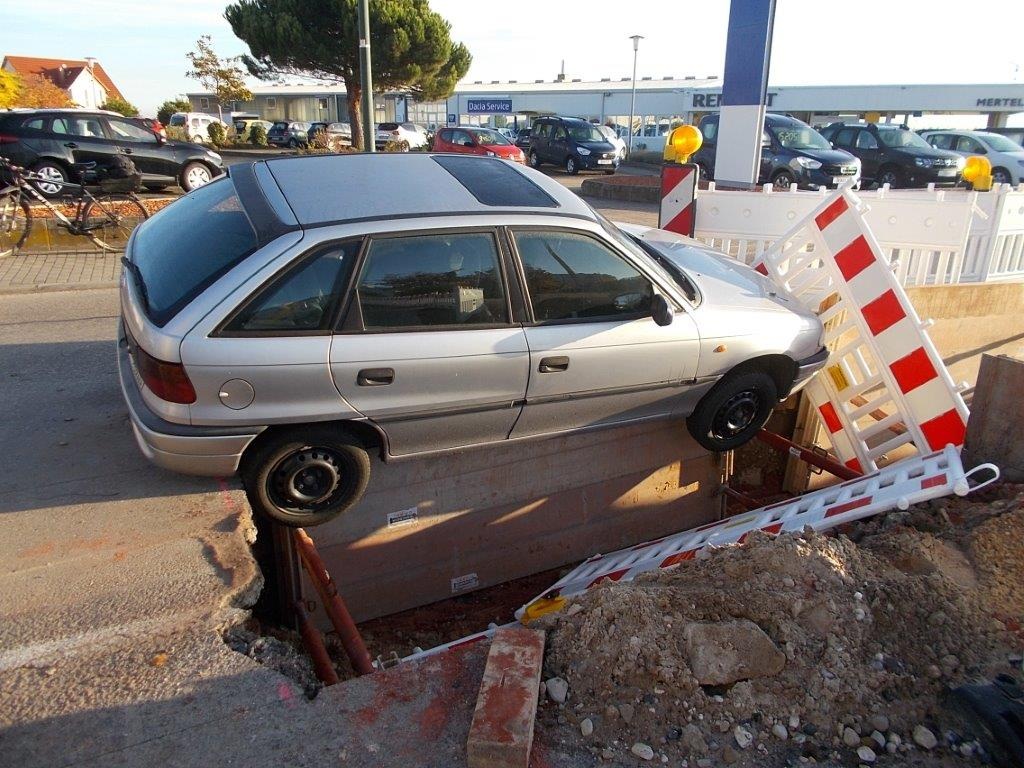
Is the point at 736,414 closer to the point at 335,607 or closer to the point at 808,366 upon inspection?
the point at 808,366

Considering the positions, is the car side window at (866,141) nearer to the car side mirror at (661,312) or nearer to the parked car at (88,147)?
the parked car at (88,147)

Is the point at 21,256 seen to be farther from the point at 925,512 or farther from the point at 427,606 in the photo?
the point at 925,512

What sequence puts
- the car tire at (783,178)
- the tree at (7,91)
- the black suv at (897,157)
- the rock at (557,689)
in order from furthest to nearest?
the tree at (7,91) → the black suv at (897,157) → the car tire at (783,178) → the rock at (557,689)

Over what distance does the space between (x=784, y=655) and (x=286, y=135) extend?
38.8 metres

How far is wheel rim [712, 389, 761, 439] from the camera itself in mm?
5246

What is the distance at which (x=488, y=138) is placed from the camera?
79.6ft

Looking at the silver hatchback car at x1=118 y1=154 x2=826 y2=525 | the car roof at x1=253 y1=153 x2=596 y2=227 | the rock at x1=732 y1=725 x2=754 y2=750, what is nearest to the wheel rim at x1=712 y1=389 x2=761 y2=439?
the silver hatchback car at x1=118 y1=154 x2=826 y2=525

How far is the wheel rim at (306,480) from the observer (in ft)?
13.4

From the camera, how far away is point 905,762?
2.74 metres

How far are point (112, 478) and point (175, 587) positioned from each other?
45.1 inches

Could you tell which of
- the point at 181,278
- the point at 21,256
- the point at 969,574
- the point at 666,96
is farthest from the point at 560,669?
the point at 666,96

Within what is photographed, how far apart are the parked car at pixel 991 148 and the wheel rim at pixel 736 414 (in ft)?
69.5

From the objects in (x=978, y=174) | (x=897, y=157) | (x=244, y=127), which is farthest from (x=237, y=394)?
(x=244, y=127)

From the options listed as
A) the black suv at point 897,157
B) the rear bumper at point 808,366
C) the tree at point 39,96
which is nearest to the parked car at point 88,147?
the rear bumper at point 808,366
